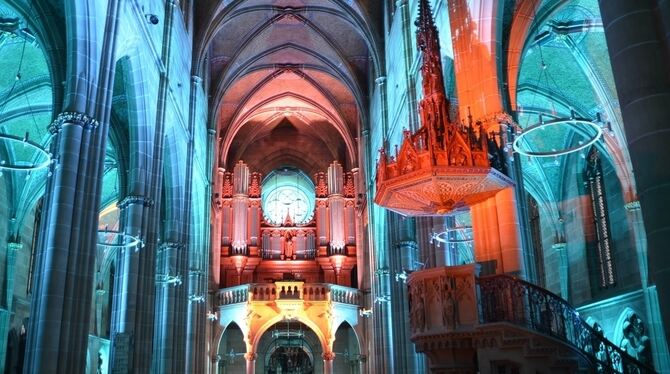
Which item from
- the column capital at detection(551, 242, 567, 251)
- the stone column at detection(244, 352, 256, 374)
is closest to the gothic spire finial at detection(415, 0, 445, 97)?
the column capital at detection(551, 242, 567, 251)

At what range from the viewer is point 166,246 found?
2080 cm

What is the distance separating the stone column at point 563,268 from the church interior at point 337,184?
115mm

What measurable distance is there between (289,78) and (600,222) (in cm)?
1719

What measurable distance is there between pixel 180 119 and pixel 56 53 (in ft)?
26.0

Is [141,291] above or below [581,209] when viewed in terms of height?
below

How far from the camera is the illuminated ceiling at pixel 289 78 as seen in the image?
27391mm

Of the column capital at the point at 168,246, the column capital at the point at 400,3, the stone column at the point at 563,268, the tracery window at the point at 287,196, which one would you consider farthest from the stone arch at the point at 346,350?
the column capital at the point at 400,3

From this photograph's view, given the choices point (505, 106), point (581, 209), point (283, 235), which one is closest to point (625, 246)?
point (581, 209)

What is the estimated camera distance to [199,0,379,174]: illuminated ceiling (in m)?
27.4

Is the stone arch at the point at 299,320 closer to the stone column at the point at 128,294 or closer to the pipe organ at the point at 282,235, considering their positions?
the pipe organ at the point at 282,235

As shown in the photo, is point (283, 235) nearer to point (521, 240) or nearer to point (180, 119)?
point (180, 119)

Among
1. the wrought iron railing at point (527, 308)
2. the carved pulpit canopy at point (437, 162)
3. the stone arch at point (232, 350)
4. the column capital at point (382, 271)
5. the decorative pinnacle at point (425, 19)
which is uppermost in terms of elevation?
the decorative pinnacle at point (425, 19)

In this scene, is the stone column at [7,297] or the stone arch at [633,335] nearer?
the stone arch at [633,335]

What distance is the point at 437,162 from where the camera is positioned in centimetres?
1098
